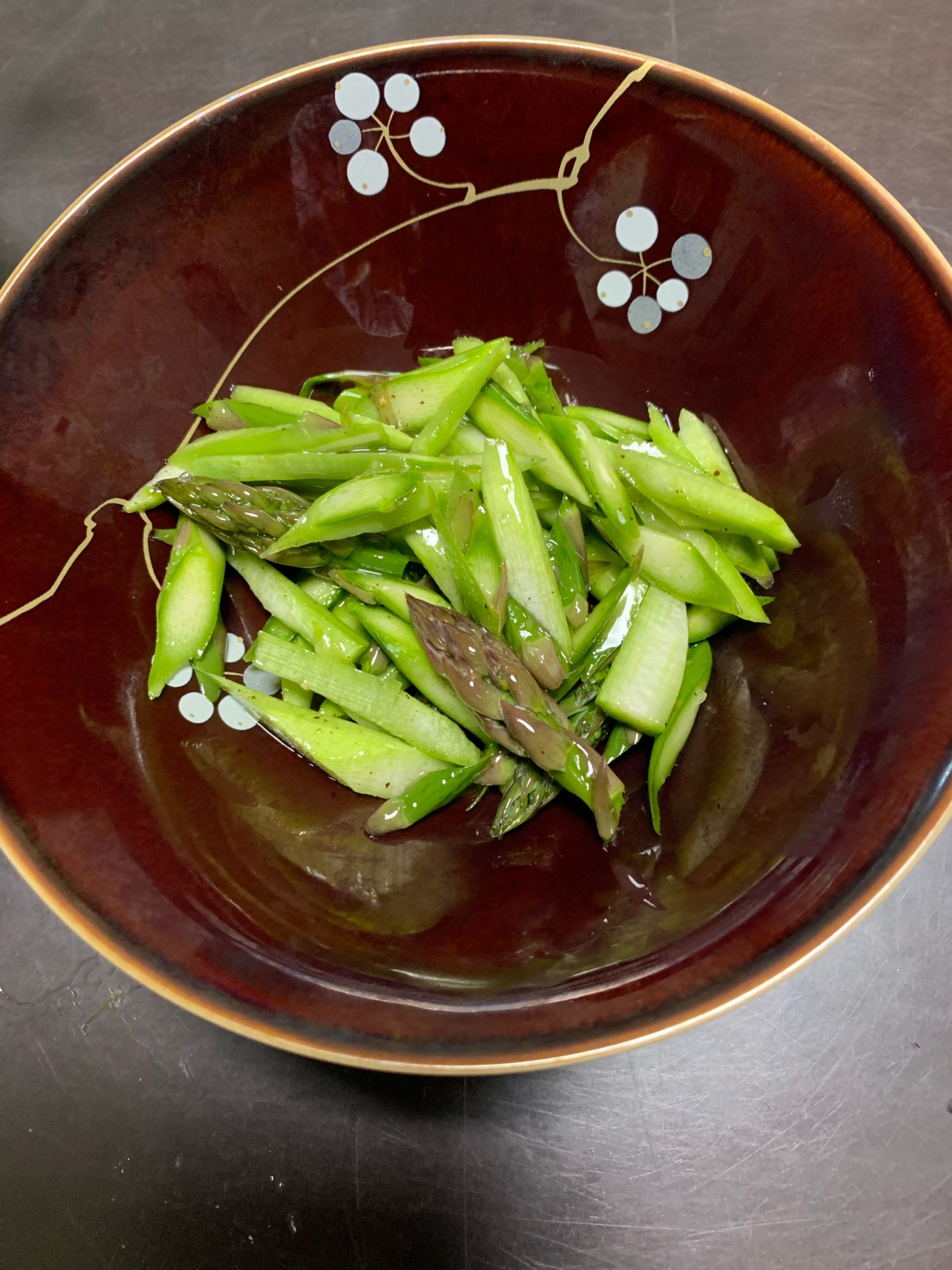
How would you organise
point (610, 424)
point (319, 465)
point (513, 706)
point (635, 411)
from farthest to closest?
point (635, 411) < point (610, 424) < point (319, 465) < point (513, 706)

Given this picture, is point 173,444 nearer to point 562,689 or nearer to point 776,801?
point 562,689

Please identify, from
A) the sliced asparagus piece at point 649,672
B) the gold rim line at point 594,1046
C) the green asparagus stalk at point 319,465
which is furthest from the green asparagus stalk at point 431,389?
the gold rim line at point 594,1046

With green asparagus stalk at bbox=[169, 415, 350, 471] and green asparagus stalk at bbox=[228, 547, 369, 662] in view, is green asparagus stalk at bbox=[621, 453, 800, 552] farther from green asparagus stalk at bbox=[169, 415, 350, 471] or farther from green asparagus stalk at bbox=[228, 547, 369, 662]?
green asparagus stalk at bbox=[228, 547, 369, 662]

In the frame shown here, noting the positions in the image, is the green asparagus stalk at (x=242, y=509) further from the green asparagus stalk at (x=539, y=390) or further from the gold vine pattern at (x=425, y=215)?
the green asparagus stalk at (x=539, y=390)

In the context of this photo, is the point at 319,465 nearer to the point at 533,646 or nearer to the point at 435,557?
the point at 435,557

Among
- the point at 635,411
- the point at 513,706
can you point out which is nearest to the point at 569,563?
the point at 513,706
